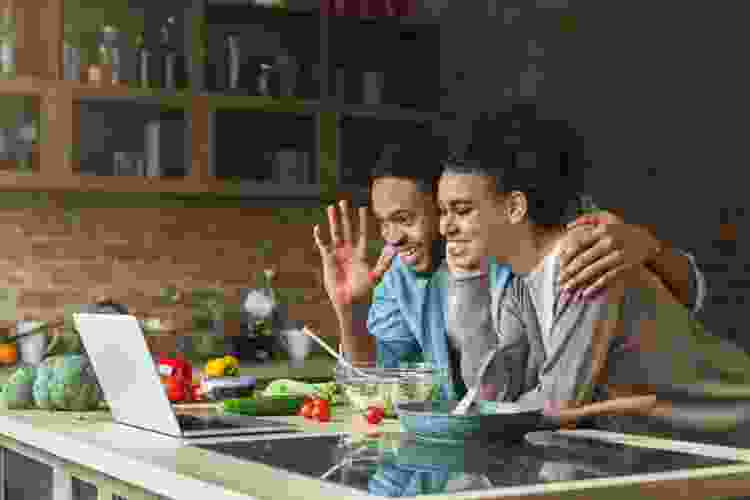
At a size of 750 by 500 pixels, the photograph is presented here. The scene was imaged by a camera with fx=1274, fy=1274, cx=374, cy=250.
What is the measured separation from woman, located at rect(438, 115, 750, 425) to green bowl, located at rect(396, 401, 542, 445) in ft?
0.82

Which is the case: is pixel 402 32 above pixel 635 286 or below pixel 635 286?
above

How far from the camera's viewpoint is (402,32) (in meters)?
6.45

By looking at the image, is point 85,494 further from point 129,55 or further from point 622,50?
point 622,50

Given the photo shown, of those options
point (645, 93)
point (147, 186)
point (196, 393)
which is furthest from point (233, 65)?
point (196, 393)

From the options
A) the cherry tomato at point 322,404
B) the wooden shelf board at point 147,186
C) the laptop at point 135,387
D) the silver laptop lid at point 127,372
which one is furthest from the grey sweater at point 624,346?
the wooden shelf board at point 147,186

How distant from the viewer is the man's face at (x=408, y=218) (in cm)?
347

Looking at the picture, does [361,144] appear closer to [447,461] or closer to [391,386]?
[391,386]

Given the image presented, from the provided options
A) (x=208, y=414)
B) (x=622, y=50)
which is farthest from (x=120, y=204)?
(x=208, y=414)

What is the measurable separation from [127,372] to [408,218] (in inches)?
46.4

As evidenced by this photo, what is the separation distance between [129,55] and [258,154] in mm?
756

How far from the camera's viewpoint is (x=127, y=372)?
2.49 meters

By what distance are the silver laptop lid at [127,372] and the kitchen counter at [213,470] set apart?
0.03 metres

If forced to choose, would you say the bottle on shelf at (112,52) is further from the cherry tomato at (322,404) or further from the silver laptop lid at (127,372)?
the cherry tomato at (322,404)

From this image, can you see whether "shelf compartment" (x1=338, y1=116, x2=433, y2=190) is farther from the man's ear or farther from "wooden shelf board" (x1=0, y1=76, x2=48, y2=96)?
the man's ear
